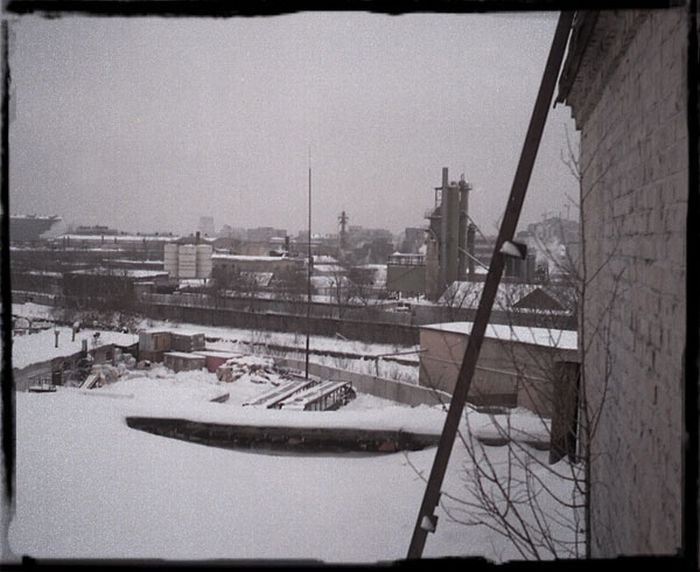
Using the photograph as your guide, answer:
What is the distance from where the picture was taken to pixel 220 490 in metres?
4.83

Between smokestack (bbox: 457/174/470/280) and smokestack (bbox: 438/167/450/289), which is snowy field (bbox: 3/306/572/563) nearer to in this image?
smokestack (bbox: 438/167/450/289)

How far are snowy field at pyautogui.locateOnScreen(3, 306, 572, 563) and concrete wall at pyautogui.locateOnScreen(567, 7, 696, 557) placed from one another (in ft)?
2.05

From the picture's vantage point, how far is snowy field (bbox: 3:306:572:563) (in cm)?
389

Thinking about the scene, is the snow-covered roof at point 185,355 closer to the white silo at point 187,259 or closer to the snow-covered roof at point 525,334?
the white silo at point 187,259

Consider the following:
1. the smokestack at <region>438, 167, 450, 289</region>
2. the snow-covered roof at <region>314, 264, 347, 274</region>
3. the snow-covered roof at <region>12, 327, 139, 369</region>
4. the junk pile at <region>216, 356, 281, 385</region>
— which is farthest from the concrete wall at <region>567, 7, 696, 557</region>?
the snow-covered roof at <region>314, 264, 347, 274</region>

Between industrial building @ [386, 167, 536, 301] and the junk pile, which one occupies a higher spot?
industrial building @ [386, 167, 536, 301]

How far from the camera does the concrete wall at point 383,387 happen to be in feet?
47.7

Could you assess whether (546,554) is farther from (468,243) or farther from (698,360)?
(468,243)

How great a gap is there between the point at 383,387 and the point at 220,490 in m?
11.1

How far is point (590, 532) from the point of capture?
127 inches

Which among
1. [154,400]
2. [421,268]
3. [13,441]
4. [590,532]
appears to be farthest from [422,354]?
[421,268]

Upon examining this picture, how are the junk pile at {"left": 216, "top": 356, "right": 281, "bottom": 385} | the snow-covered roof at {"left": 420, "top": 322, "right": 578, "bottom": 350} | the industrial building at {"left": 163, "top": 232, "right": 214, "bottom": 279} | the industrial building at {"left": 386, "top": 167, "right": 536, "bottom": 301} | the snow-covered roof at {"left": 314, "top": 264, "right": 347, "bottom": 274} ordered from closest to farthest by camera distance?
the snow-covered roof at {"left": 420, "top": 322, "right": 578, "bottom": 350}, the junk pile at {"left": 216, "top": 356, "right": 281, "bottom": 385}, the industrial building at {"left": 163, "top": 232, "right": 214, "bottom": 279}, the industrial building at {"left": 386, "top": 167, "right": 536, "bottom": 301}, the snow-covered roof at {"left": 314, "top": 264, "right": 347, "bottom": 274}

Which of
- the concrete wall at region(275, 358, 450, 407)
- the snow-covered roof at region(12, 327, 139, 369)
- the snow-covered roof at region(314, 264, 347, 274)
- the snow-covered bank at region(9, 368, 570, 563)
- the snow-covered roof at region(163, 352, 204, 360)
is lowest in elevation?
the concrete wall at region(275, 358, 450, 407)

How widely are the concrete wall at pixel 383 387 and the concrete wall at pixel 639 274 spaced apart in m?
10.3
